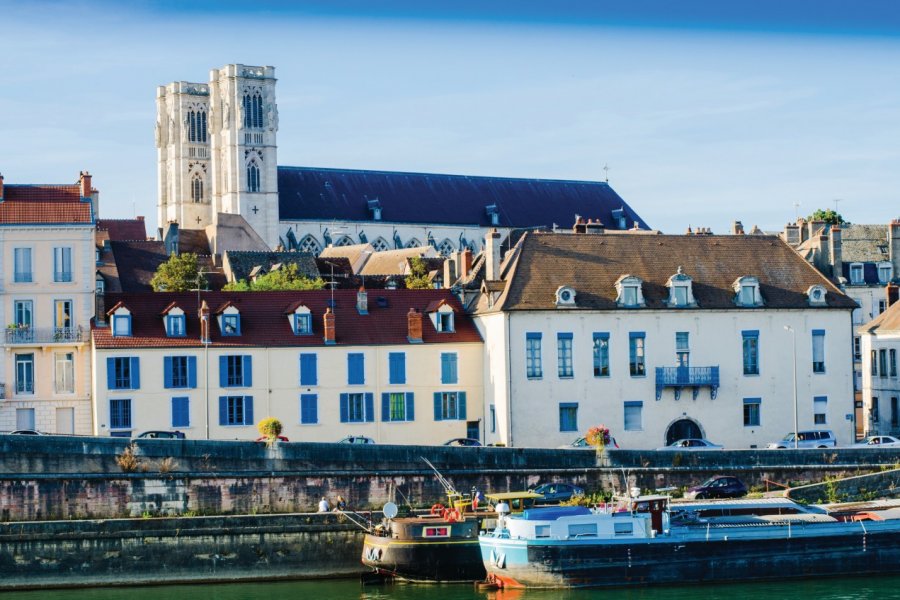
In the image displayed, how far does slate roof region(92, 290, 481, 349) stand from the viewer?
Result: 52156 millimetres

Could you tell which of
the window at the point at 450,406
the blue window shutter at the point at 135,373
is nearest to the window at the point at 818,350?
the window at the point at 450,406

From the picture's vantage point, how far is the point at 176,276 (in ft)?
257

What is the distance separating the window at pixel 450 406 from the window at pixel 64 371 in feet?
41.8

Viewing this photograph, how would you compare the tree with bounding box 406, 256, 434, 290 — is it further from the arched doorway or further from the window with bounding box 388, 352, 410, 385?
the arched doorway

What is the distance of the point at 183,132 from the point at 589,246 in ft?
349

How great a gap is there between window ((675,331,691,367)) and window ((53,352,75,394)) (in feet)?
69.4

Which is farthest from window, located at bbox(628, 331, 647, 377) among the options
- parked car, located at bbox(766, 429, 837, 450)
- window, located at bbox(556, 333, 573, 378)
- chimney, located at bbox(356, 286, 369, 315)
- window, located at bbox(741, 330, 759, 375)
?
chimney, located at bbox(356, 286, 369, 315)

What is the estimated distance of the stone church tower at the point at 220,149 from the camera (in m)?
144

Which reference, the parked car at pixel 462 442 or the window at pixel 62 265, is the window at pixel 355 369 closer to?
the parked car at pixel 462 442

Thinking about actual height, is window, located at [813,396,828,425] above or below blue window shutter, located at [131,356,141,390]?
below

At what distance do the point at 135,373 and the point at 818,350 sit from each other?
2429 cm

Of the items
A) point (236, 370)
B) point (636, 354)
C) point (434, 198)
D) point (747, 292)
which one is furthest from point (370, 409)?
point (434, 198)

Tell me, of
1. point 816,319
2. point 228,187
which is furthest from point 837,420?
point 228,187

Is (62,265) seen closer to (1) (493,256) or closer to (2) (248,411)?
(2) (248,411)
